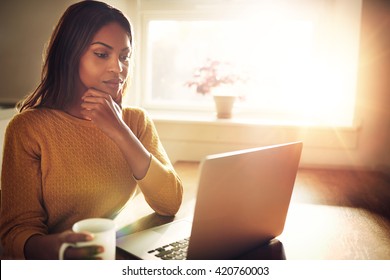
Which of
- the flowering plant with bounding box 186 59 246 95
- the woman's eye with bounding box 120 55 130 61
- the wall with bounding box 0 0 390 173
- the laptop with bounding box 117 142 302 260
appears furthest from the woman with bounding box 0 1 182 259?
the flowering plant with bounding box 186 59 246 95

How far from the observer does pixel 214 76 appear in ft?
6.83

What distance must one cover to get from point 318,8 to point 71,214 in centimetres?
171

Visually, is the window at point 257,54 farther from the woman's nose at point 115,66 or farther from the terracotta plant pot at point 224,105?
the woman's nose at point 115,66

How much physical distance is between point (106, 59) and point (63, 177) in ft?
1.07

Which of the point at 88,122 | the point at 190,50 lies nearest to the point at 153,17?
the point at 190,50

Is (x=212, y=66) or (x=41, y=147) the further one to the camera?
(x=212, y=66)

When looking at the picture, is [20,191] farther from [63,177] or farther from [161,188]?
[161,188]

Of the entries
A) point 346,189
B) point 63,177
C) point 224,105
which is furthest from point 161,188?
point 224,105

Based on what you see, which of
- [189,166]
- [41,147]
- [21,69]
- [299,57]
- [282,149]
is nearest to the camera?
[282,149]

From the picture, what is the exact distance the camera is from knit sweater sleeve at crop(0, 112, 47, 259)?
77cm

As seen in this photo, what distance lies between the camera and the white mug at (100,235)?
0.54 meters
